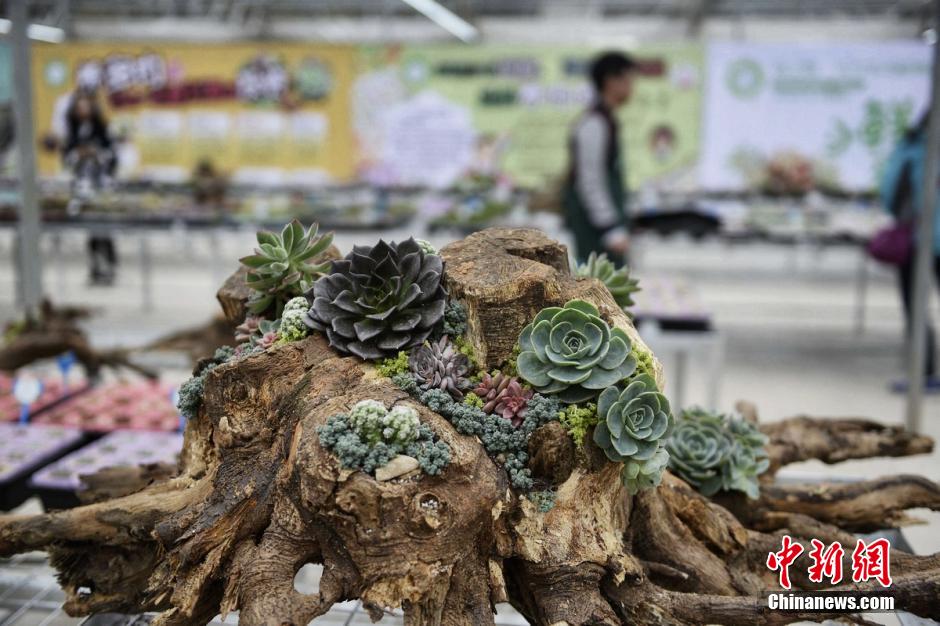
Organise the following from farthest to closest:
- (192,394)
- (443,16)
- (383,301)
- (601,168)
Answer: (443,16), (601,168), (192,394), (383,301)

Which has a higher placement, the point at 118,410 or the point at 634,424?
the point at 634,424

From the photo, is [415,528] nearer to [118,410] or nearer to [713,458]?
[713,458]

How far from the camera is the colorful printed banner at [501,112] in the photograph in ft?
32.3

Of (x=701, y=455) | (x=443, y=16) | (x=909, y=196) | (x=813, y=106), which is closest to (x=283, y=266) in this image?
(x=701, y=455)

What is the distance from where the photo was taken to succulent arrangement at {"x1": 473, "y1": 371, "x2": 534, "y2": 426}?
1652 millimetres

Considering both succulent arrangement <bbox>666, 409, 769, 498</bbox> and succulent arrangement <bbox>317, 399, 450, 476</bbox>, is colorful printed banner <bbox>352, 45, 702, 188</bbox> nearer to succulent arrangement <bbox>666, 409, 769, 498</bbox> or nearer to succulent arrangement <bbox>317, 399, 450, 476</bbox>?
succulent arrangement <bbox>666, 409, 769, 498</bbox>

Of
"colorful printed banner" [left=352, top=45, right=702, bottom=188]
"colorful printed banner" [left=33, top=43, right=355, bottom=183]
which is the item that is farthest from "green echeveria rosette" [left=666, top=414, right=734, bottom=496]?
"colorful printed banner" [left=33, top=43, right=355, bottom=183]

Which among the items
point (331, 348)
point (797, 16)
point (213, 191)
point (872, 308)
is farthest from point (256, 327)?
point (797, 16)

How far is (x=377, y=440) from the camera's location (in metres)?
1.48

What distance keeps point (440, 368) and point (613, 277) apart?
0.65 meters

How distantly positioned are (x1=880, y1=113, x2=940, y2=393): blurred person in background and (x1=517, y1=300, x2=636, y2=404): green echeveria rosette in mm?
3980

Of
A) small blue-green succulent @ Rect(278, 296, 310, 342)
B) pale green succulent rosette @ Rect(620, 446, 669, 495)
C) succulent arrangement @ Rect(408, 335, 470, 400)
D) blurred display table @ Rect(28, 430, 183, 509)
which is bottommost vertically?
blurred display table @ Rect(28, 430, 183, 509)

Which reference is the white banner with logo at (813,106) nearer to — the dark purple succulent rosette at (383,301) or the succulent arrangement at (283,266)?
the succulent arrangement at (283,266)

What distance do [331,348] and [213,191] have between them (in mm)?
7119
